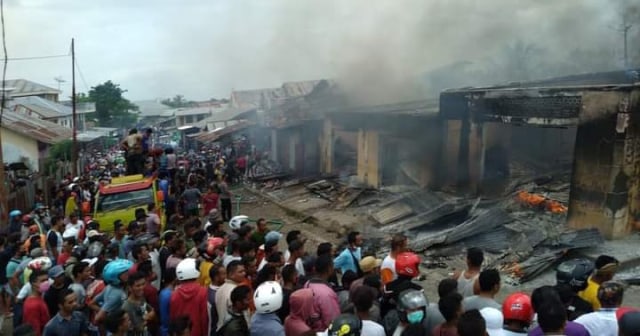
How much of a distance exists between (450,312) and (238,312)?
5.70 feet

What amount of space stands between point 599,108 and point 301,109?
16425mm

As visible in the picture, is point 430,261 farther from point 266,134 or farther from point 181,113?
point 181,113

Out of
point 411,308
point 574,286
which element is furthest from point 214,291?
point 574,286

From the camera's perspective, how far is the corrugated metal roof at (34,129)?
27844 millimetres

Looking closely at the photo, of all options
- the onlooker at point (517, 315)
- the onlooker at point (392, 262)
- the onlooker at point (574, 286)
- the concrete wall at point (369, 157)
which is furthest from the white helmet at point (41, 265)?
the concrete wall at point (369, 157)

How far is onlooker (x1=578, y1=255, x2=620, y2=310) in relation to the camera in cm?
463

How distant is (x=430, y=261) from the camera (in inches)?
438

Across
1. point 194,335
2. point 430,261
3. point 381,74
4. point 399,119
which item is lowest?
point 430,261

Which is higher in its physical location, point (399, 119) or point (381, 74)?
point (381, 74)

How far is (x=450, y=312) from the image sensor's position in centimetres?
393

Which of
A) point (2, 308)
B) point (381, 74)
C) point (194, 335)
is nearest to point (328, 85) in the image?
point (381, 74)

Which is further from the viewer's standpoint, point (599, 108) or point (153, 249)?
point (599, 108)

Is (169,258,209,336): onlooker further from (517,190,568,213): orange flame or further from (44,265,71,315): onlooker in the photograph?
(517,190,568,213): orange flame

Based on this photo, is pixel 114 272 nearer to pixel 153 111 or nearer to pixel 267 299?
pixel 267 299
